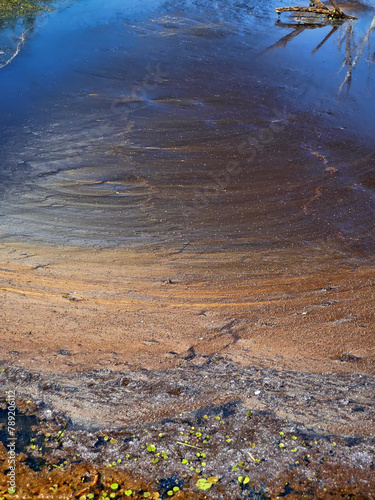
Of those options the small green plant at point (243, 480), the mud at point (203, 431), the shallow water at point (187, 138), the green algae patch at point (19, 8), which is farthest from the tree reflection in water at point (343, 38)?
the small green plant at point (243, 480)

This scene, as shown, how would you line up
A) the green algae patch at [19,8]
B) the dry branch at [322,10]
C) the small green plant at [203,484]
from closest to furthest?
the small green plant at [203,484], the green algae patch at [19,8], the dry branch at [322,10]

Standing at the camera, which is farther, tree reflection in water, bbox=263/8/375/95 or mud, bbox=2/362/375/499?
tree reflection in water, bbox=263/8/375/95

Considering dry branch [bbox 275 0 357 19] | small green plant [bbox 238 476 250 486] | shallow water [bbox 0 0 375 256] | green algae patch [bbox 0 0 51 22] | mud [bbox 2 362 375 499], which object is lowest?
small green plant [bbox 238 476 250 486]

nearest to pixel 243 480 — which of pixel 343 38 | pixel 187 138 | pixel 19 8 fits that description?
pixel 187 138

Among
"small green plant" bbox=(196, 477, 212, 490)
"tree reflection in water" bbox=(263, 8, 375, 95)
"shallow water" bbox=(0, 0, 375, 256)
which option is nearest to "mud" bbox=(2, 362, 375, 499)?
"small green plant" bbox=(196, 477, 212, 490)

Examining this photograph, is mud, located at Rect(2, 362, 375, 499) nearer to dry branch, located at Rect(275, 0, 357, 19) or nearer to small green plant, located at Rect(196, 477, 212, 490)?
small green plant, located at Rect(196, 477, 212, 490)

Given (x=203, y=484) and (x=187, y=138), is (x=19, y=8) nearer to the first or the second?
(x=187, y=138)

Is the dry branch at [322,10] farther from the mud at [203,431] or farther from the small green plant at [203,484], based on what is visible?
the small green plant at [203,484]

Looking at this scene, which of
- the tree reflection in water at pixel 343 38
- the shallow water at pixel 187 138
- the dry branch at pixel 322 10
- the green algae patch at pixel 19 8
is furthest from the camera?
the dry branch at pixel 322 10

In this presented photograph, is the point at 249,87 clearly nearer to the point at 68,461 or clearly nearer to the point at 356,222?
the point at 356,222
